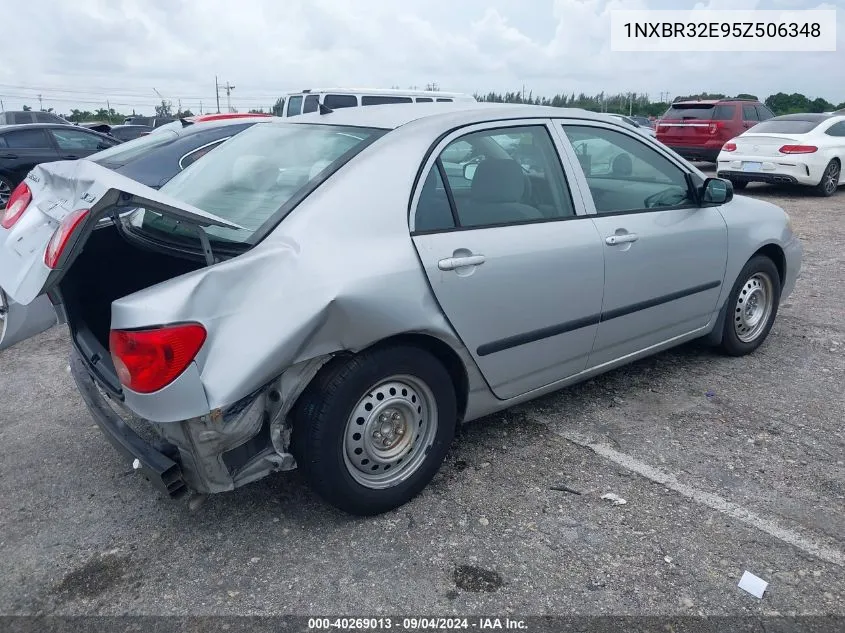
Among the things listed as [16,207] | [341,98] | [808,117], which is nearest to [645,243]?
[16,207]

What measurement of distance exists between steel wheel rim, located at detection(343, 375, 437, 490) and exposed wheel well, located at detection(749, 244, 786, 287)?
8.91ft

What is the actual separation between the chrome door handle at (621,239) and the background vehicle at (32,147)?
11.7 metres

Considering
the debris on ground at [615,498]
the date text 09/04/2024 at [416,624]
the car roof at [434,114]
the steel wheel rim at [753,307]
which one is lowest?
the date text 09/04/2024 at [416,624]

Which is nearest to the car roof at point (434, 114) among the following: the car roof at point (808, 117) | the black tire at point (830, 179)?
the black tire at point (830, 179)

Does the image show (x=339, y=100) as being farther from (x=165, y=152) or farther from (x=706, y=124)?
(x=706, y=124)

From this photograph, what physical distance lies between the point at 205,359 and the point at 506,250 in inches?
53.6

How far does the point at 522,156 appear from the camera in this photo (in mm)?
3334

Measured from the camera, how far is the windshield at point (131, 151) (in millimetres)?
6969

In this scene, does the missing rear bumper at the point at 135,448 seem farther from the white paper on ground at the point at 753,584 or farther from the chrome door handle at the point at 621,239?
the chrome door handle at the point at 621,239

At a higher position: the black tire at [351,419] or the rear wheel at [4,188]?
the rear wheel at [4,188]

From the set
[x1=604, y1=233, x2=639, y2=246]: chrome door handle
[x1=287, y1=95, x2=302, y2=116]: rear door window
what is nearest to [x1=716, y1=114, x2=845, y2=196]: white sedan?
[x1=287, y1=95, x2=302, y2=116]: rear door window

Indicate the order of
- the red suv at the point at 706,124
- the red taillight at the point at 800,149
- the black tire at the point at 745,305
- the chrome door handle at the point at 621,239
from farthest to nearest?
the red suv at the point at 706,124 → the red taillight at the point at 800,149 → the black tire at the point at 745,305 → the chrome door handle at the point at 621,239

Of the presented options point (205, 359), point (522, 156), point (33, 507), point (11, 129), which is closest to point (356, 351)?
point (205, 359)

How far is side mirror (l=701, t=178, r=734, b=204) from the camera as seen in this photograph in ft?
12.9
